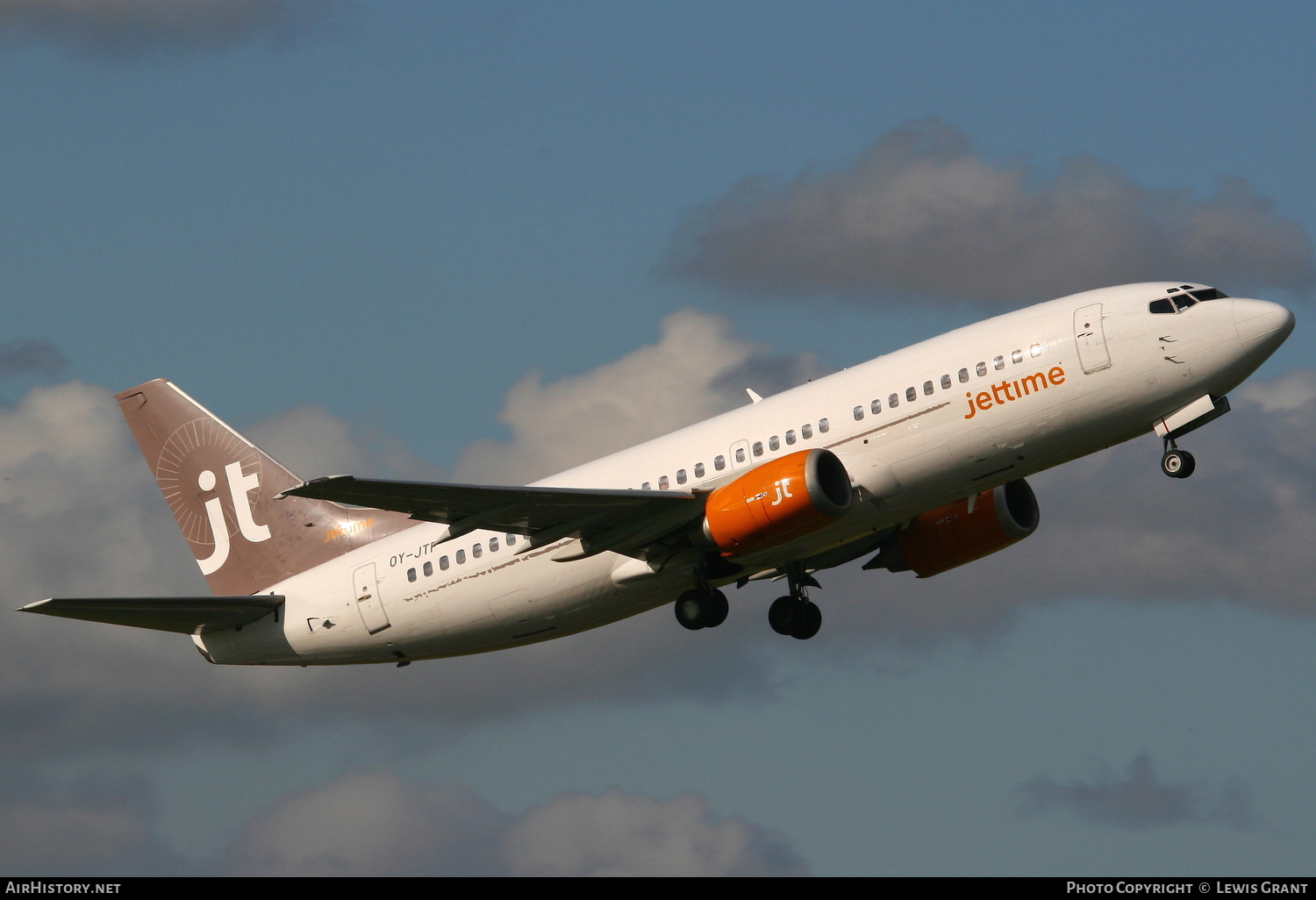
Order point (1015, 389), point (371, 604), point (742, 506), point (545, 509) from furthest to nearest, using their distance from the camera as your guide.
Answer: point (371, 604), point (545, 509), point (742, 506), point (1015, 389)

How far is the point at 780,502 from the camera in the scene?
37.9 m

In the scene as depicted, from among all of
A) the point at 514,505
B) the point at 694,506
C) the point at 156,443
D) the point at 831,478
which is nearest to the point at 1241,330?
the point at 831,478

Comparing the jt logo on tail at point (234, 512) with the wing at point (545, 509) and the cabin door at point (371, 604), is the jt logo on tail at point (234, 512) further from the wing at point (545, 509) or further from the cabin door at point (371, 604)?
the wing at point (545, 509)

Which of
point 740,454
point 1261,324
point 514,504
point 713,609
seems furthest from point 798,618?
point 1261,324

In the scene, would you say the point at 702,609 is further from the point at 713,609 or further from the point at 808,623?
the point at 808,623

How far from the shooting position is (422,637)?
44.0m

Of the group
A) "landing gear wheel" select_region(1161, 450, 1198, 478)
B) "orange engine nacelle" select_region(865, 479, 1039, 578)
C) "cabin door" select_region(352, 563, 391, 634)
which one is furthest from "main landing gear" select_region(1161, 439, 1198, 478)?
"cabin door" select_region(352, 563, 391, 634)

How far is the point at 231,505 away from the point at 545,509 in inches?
548

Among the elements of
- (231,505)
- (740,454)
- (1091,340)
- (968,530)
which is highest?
Answer: (231,505)

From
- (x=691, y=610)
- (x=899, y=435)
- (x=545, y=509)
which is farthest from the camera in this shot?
(x=691, y=610)

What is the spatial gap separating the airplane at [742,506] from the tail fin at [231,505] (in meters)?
0.08
